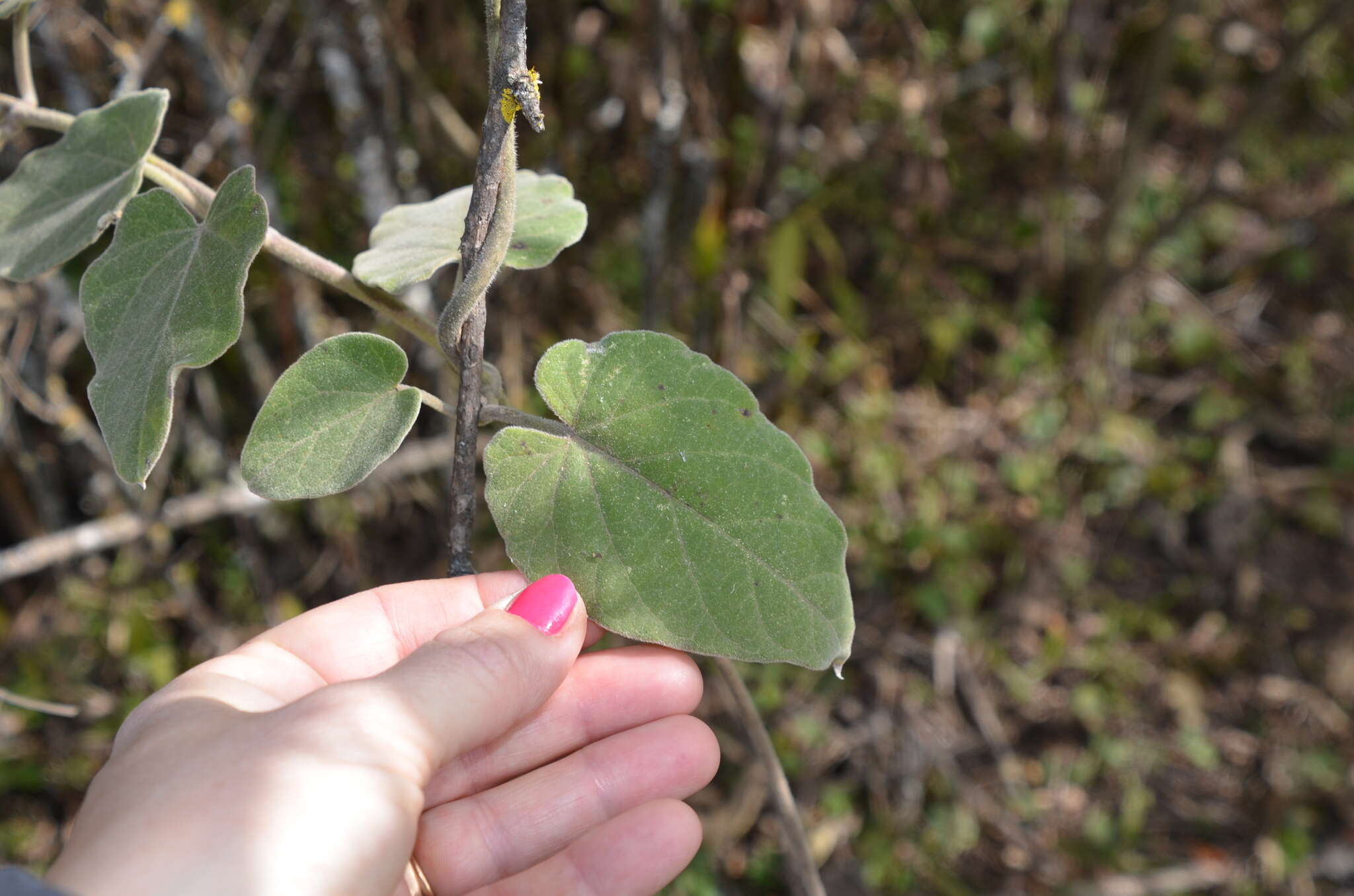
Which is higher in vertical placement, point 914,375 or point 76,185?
point 76,185

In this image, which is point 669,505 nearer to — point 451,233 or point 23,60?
point 451,233

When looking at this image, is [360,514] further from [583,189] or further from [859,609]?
[859,609]

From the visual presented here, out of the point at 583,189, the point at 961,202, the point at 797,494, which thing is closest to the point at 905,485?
the point at 961,202

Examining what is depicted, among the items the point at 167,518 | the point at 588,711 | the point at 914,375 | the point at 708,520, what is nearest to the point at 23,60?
the point at 708,520

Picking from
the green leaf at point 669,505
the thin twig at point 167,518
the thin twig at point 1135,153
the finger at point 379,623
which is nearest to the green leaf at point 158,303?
the green leaf at point 669,505

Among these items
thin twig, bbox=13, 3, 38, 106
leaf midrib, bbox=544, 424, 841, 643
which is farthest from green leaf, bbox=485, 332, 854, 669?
thin twig, bbox=13, 3, 38, 106

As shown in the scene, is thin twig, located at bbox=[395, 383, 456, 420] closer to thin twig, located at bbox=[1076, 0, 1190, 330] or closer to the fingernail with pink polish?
the fingernail with pink polish

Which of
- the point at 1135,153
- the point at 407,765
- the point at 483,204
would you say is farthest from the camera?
the point at 1135,153
